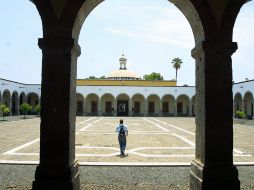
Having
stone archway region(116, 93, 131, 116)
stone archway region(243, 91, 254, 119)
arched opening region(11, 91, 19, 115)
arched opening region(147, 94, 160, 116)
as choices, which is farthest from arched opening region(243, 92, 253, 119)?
arched opening region(11, 91, 19, 115)

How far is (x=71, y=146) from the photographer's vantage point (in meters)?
5.91

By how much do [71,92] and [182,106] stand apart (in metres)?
45.4

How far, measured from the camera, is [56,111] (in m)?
5.64

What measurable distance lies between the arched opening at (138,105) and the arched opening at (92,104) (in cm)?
562

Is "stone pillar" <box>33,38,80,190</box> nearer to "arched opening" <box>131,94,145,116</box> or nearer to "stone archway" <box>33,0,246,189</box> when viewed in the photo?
"stone archway" <box>33,0,246,189</box>

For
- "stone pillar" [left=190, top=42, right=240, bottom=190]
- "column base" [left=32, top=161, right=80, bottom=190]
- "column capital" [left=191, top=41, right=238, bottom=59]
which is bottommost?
"column base" [left=32, top=161, right=80, bottom=190]

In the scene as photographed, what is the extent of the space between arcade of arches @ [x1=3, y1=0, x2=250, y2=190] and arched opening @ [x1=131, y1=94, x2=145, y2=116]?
4333cm

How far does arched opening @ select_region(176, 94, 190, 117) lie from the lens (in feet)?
163

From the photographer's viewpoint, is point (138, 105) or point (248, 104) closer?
point (248, 104)

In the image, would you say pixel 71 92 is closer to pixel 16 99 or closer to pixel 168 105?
pixel 16 99

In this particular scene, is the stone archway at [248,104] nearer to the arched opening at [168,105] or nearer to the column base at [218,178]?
the arched opening at [168,105]

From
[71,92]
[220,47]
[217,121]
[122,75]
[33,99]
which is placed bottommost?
[217,121]

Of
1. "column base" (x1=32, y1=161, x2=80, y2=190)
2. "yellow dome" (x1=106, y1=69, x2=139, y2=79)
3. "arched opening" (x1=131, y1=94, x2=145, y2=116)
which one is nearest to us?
"column base" (x1=32, y1=161, x2=80, y2=190)

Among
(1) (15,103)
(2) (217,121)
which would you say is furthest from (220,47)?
(1) (15,103)
